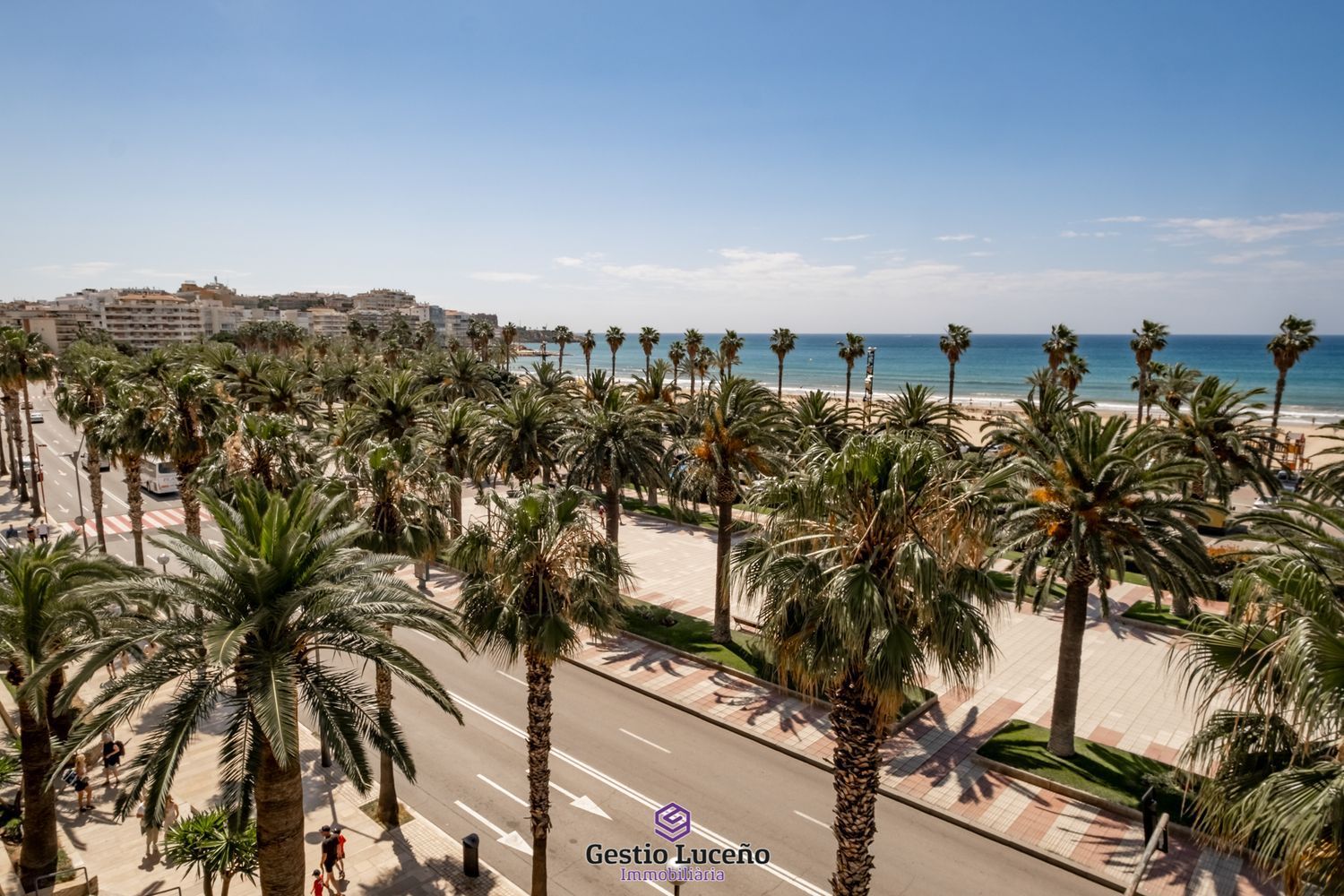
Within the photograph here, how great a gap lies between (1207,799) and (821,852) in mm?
9830

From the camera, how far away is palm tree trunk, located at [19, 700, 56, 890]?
1470 centimetres

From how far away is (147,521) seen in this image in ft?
151

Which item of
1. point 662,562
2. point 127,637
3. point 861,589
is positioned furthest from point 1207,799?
point 662,562

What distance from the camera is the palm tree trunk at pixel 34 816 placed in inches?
579

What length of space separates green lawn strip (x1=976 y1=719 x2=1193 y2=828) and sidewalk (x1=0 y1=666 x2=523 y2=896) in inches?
509

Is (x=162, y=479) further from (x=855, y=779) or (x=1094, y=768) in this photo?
(x=1094, y=768)

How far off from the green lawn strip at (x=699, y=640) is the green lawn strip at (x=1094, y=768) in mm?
2763

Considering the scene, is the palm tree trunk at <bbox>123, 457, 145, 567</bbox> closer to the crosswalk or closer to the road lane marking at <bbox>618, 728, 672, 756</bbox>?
the crosswalk

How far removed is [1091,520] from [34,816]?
23123mm

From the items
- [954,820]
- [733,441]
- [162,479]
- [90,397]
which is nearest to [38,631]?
[733,441]

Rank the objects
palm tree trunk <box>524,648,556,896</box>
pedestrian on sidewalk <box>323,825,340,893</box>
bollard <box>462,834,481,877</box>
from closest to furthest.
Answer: palm tree trunk <box>524,648,556,896</box>, pedestrian on sidewalk <box>323,825,340,893</box>, bollard <box>462,834,481,877</box>

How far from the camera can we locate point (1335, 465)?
19812mm

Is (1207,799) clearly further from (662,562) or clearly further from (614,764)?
(662,562)

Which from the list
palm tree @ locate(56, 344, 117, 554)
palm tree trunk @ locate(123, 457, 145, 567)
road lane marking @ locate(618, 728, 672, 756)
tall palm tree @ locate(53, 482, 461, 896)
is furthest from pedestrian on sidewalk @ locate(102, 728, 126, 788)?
palm tree @ locate(56, 344, 117, 554)
